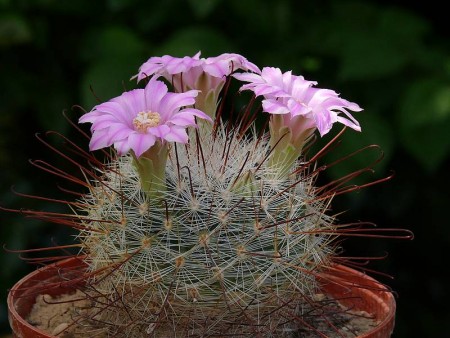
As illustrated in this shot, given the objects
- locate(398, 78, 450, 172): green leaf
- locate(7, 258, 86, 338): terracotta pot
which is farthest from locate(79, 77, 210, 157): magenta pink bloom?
locate(398, 78, 450, 172): green leaf

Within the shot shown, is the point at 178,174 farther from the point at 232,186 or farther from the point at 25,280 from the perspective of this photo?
the point at 25,280

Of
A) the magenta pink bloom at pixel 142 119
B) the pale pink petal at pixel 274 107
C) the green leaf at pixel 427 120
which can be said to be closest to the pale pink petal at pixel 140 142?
the magenta pink bloom at pixel 142 119

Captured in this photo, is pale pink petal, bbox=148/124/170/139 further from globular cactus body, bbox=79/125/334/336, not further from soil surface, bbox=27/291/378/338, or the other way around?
soil surface, bbox=27/291/378/338

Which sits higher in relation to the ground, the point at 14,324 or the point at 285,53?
the point at 285,53

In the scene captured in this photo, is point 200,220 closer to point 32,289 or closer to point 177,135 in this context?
point 177,135

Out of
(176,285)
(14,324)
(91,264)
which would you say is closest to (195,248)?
(176,285)

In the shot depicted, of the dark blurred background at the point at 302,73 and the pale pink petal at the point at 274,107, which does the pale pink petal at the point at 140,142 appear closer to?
the pale pink petal at the point at 274,107

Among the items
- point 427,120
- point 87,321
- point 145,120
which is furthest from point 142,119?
point 427,120

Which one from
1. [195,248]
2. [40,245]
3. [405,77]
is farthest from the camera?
[40,245]
